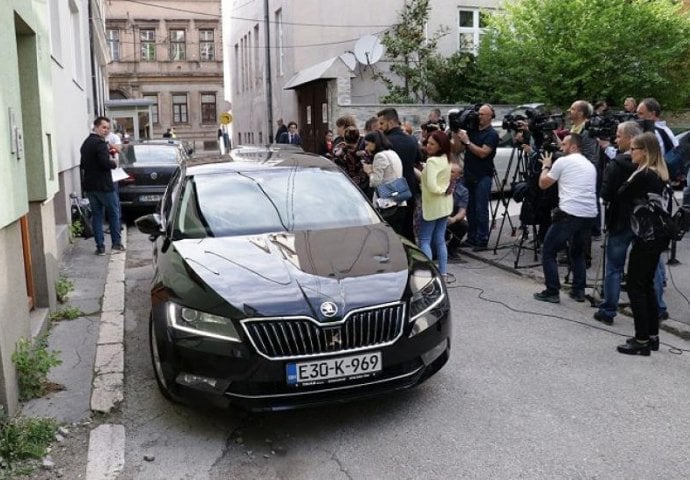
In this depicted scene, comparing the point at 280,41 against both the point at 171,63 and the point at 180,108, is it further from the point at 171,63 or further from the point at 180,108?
the point at 171,63

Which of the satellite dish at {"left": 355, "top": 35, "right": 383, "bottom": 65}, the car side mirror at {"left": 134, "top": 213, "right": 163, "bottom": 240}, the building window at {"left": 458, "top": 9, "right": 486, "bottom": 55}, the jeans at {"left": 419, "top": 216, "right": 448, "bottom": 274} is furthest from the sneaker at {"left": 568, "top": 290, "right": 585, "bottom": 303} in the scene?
the building window at {"left": 458, "top": 9, "right": 486, "bottom": 55}

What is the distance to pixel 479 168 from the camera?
9633 mm

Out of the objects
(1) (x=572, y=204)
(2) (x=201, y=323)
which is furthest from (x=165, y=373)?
(1) (x=572, y=204)

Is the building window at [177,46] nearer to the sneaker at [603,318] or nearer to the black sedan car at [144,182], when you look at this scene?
the black sedan car at [144,182]

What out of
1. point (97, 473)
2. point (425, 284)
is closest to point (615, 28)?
point (425, 284)

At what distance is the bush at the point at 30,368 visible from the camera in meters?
4.77

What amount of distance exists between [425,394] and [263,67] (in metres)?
29.3

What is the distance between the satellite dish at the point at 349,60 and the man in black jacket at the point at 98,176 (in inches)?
498

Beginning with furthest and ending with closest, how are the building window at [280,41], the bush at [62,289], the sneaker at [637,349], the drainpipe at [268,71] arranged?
the building window at [280,41]
the drainpipe at [268,71]
the bush at [62,289]
the sneaker at [637,349]

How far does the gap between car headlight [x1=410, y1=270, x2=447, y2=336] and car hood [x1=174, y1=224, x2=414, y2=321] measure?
0.10 meters

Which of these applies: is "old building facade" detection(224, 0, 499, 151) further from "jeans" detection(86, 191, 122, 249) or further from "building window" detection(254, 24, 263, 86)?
"jeans" detection(86, 191, 122, 249)

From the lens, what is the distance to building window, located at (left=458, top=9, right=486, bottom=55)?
24672 mm

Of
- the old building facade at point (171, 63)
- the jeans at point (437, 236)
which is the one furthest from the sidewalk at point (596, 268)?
the old building facade at point (171, 63)

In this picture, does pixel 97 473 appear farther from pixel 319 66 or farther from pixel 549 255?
pixel 319 66
